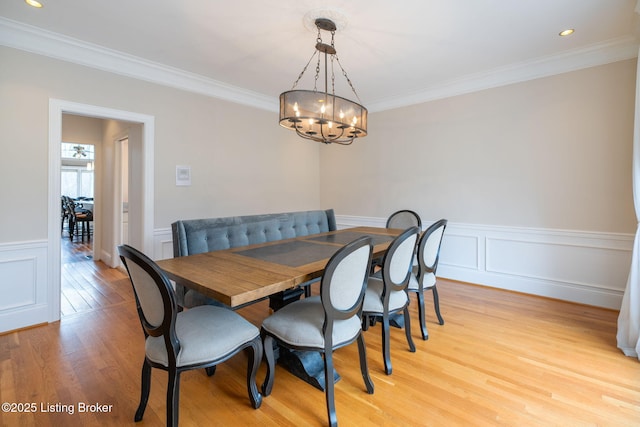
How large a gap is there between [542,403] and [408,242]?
1164 mm

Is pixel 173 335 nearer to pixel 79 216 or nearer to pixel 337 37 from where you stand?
pixel 337 37

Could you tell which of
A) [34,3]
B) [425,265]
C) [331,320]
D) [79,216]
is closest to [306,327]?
[331,320]

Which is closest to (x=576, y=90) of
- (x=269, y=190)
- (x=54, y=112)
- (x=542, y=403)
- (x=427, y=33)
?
(x=427, y=33)

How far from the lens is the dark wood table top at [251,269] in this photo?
1.40m

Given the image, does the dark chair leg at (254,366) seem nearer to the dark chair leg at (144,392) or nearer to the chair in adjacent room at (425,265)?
the dark chair leg at (144,392)

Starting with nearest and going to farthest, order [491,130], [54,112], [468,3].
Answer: [468,3]
[54,112]
[491,130]

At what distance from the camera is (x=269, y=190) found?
181 inches

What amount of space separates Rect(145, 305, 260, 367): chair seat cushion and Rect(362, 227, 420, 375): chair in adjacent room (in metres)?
0.82

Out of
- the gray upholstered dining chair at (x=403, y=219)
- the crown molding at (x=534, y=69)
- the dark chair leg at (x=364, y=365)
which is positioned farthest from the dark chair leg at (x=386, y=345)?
the crown molding at (x=534, y=69)

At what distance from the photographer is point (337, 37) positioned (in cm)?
266

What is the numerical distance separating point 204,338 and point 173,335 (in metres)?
0.16

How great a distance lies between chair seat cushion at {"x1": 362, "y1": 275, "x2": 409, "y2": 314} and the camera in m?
1.94

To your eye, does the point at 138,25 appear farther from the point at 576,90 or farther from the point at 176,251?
the point at 576,90

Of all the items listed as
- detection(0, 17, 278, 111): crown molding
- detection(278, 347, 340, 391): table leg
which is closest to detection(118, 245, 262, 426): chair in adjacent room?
detection(278, 347, 340, 391): table leg
